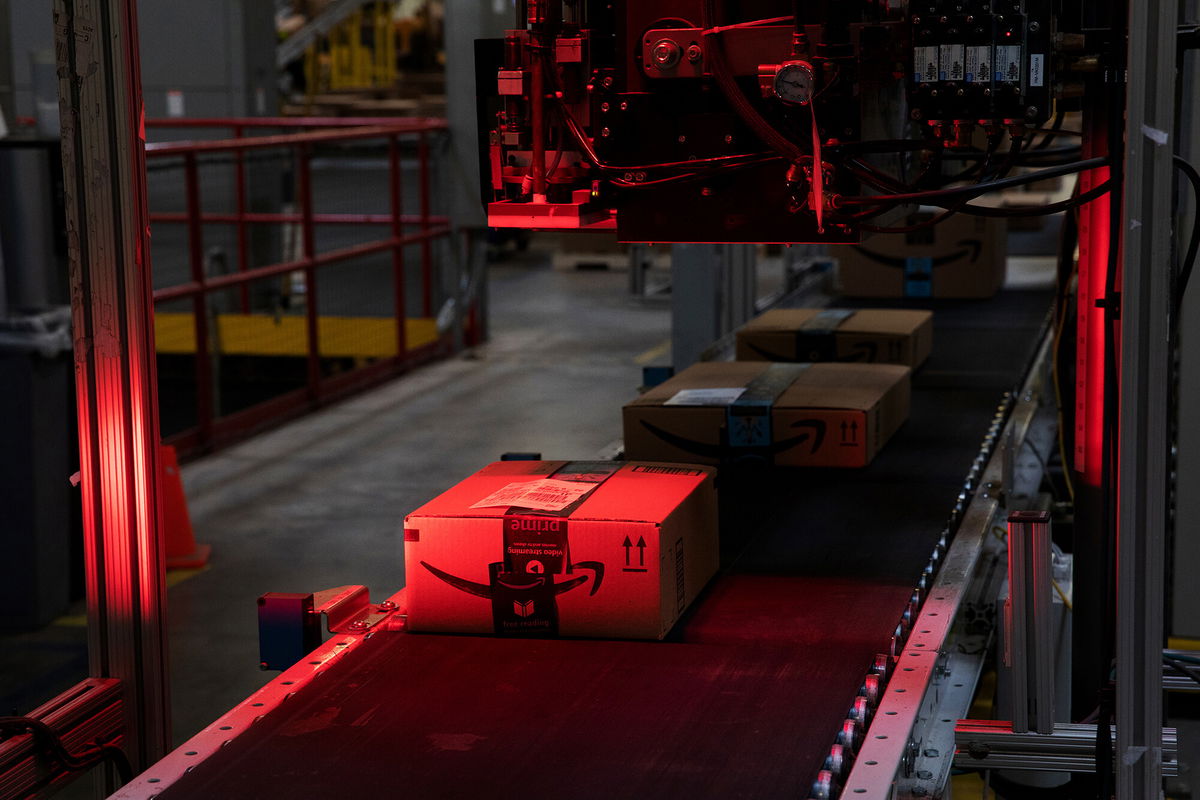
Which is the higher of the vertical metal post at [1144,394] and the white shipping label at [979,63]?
the white shipping label at [979,63]

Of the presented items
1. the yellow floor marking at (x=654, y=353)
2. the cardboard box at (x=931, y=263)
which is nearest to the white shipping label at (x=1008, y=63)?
the cardboard box at (x=931, y=263)

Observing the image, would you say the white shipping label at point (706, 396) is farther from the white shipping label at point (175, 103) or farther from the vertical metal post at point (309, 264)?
the white shipping label at point (175, 103)

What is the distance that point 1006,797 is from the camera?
3898mm

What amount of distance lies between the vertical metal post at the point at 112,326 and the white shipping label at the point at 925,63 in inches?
58.2

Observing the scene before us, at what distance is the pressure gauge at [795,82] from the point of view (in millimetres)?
2781

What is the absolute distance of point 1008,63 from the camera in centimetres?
281

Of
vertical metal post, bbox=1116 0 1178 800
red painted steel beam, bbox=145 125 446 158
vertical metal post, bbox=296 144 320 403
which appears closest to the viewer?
vertical metal post, bbox=1116 0 1178 800

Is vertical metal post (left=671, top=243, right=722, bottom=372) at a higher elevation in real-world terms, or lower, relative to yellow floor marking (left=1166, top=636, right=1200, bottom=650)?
higher

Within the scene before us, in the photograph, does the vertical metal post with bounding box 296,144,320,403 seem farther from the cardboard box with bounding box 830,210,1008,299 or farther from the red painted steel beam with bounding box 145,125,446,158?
the cardboard box with bounding box 830,210,1008,299

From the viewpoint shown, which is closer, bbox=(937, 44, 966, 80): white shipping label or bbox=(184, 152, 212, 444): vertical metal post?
bbox=(937, 44, 966, 80): white shipping label

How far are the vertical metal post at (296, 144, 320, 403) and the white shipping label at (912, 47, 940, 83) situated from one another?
622cm

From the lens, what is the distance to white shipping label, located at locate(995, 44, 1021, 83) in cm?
280

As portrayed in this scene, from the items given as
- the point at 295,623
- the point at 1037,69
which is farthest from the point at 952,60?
the point at 295,623

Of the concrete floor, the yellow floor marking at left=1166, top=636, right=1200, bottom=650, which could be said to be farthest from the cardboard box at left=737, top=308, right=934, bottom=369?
the concrete floor
